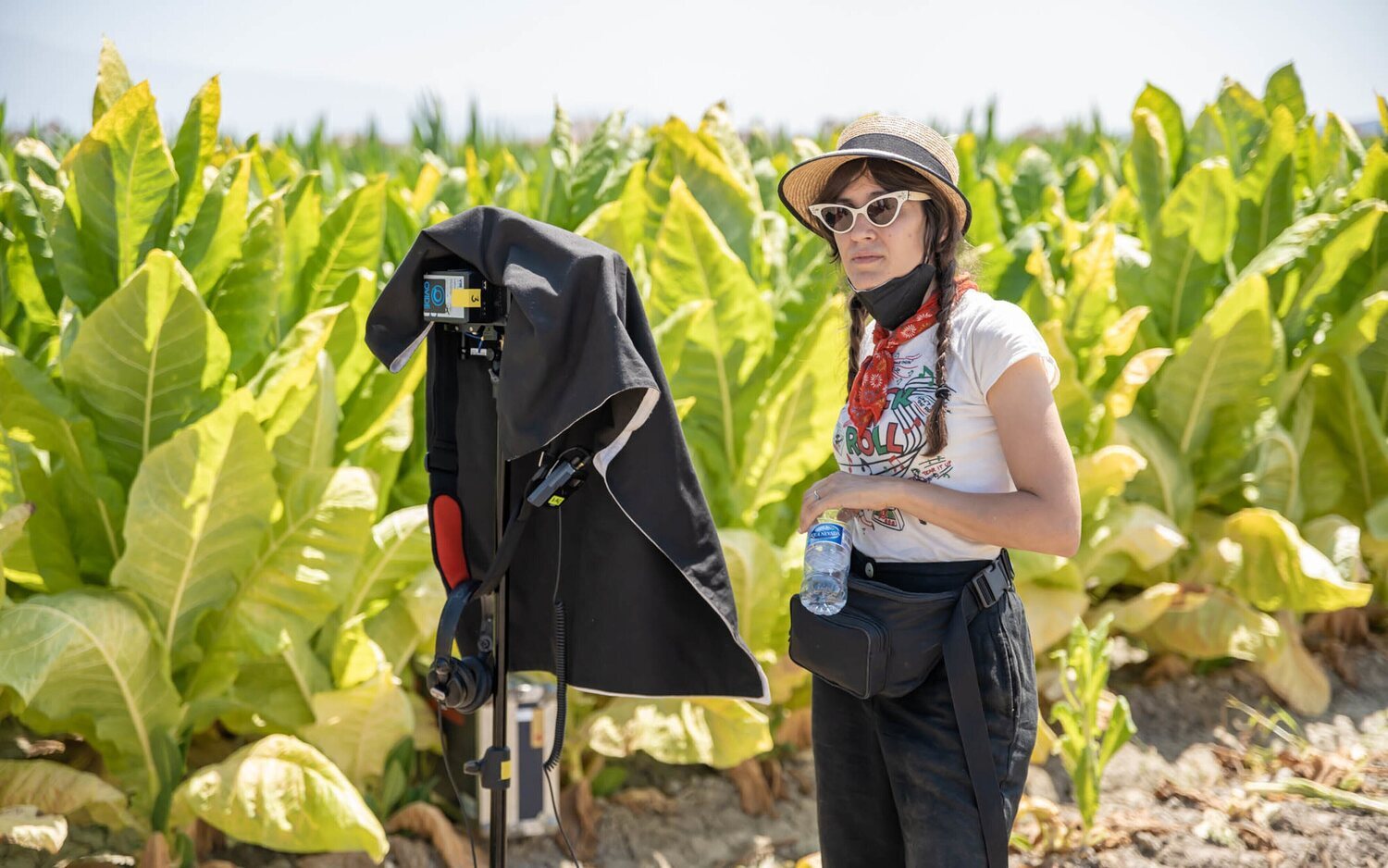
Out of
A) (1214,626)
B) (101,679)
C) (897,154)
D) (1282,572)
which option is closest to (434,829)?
(101,679)

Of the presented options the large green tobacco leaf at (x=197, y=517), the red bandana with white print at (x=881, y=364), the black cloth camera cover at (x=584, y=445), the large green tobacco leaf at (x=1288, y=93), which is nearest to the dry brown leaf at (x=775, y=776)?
the black cloth camera cover at (x=584, y=445)

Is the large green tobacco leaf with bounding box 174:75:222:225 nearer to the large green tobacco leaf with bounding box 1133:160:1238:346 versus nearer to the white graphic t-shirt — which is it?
the white graphic t-shirt

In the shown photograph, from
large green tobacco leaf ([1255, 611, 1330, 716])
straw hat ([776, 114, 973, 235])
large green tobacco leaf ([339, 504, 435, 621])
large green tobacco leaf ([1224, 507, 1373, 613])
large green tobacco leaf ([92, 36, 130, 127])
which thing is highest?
large green tobacco leaf ([92, 36, 130, 127])

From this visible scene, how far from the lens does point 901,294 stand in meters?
1.73

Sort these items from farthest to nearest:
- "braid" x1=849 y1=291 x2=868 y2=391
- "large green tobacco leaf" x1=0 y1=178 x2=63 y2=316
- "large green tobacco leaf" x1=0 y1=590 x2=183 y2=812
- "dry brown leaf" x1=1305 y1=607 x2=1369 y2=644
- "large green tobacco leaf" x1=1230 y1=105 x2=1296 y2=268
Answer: "dry brown leaf" x1=1305 y1=607 x2=1369 y2=644, "large green tobacco leaf" x1=1230 y1=105 x2=1296 y2=268, "large green tobacco leaf" x1=0 y1=178 x2=63 y2=316, "large green tobacco leaf" x1=0 y1=590 x2=183 y2=812, "braid" x1=849 y1=291 x2=868 y2=391

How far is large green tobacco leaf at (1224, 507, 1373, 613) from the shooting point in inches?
139

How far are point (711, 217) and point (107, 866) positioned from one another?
2.18 m

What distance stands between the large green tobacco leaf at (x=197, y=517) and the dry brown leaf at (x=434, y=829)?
635 mm

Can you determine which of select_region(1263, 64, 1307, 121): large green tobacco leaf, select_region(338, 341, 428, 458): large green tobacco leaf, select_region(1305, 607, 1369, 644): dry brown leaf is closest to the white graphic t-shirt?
select_region(338, 341, 428, 458): large green tobacco leaf

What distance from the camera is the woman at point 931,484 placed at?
5.35 feet

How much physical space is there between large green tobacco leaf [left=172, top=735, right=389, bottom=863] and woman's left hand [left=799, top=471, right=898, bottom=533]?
1162mm

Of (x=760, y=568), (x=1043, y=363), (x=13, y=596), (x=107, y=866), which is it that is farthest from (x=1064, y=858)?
(x=13, y=596)

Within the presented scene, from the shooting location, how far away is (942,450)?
1.71 metres

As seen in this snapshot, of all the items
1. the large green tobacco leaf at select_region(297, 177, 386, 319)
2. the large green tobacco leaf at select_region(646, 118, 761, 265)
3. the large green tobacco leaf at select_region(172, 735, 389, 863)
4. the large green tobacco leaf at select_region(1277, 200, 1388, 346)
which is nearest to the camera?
the large green tobacco leaf at select_region(172, 735, 389, 863)
